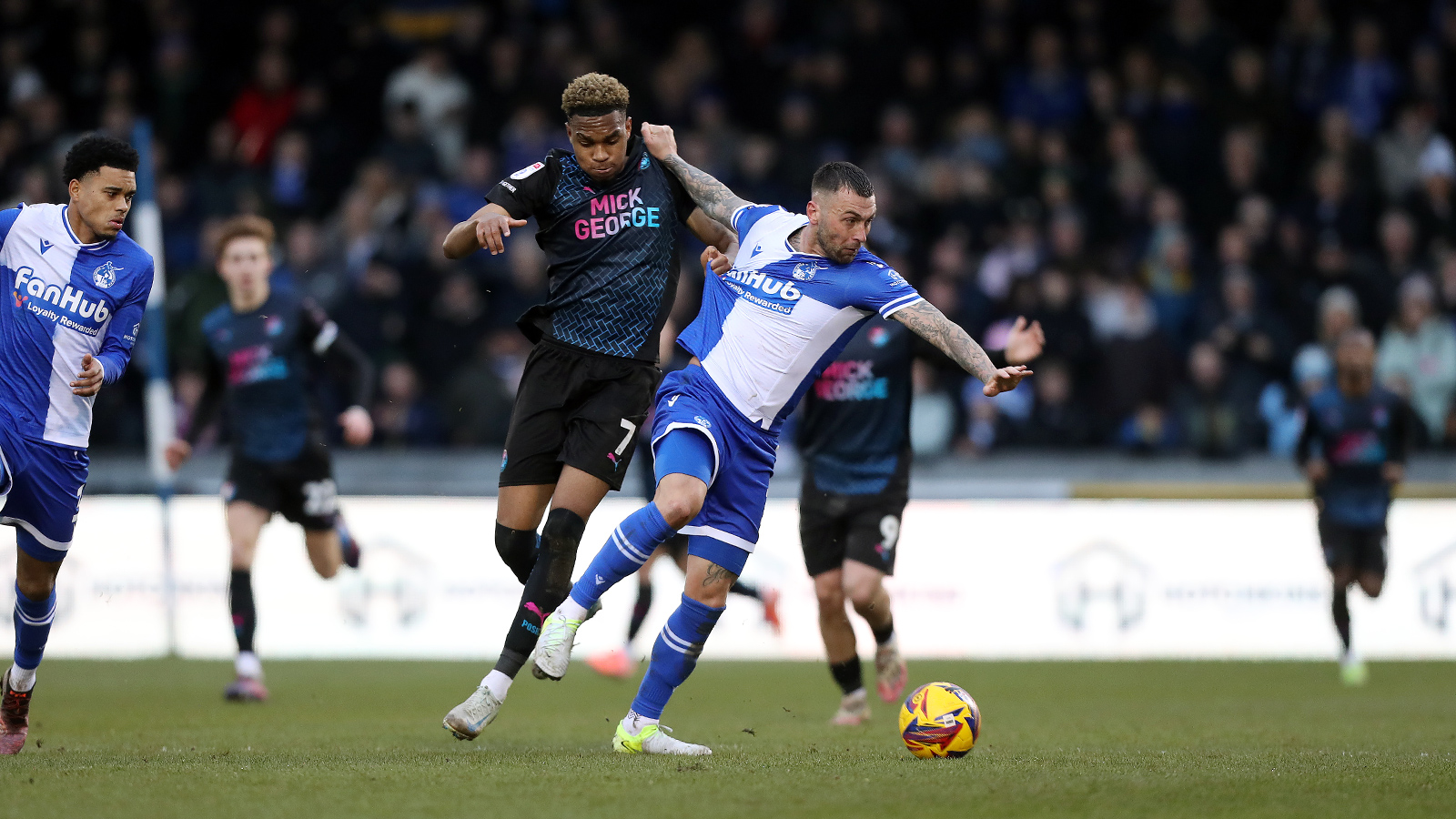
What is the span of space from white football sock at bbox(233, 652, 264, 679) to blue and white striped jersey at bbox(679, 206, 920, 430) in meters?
4.57

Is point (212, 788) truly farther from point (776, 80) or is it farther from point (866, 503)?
point (776, 80)

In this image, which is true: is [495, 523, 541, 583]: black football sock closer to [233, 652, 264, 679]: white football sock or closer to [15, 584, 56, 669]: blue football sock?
[15, 584, 56, 669]: blue football sock

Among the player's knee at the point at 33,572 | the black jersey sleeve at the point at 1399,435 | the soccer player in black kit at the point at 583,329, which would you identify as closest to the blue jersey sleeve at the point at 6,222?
the player's knee at the point at 33,572

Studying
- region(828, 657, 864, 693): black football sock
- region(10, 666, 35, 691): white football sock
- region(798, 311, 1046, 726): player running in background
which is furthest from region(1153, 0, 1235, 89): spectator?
region(10, 666, 35, 691): white football sock

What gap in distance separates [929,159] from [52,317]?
11.7m

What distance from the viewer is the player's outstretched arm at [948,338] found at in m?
6.66

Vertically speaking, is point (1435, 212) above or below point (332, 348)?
above

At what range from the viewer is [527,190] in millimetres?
7426

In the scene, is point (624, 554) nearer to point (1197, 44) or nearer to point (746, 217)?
point (746, 217)

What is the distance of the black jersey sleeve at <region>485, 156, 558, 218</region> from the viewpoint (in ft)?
24.0

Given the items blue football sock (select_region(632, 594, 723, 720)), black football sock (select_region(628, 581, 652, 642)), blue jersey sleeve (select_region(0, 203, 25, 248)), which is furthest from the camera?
black football sock (select_region(628, 581, 652, 642))

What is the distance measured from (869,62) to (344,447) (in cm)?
706

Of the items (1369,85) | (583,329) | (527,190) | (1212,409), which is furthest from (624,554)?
(1369,85)

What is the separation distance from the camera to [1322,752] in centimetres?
734
